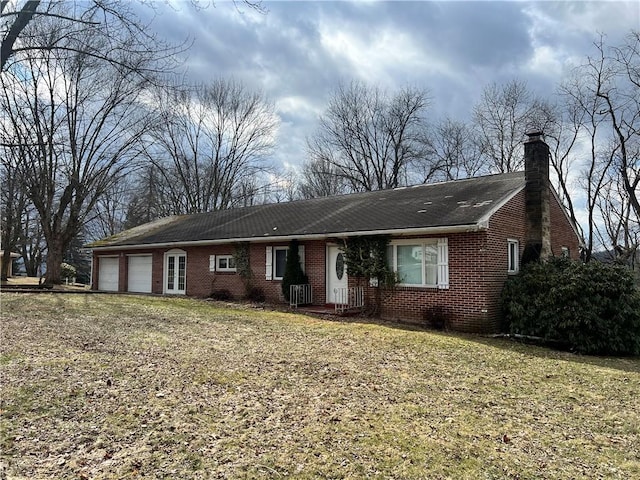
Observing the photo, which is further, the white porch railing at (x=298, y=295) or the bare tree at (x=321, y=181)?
the bare tree at (x=321, y=181)

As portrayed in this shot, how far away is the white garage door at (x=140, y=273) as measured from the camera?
797 inches

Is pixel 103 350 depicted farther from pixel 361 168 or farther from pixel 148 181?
pixel 148 181

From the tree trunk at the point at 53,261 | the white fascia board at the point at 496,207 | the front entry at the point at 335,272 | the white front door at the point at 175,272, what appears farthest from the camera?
the tree trunk at the point at 53,261

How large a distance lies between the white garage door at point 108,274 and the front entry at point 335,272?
12478mm

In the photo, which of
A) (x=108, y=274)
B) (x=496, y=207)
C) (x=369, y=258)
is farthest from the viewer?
(x=108, y=274)

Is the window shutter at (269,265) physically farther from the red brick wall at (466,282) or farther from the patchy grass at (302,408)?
the patchy grass at (302,408)

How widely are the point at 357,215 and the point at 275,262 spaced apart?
347 cm

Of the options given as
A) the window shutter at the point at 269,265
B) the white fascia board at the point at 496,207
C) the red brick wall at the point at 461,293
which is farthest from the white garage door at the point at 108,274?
the white fascia board at the point at 496,207

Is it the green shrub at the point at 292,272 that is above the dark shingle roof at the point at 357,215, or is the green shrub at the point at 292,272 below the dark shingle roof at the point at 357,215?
below

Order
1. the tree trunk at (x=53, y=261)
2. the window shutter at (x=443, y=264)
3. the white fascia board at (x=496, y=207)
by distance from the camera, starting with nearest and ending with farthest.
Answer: the white fascia board at (x=496, y=207) → the window shutter at (x=443, y=264) → the tree trunk at (x=53, y=261)

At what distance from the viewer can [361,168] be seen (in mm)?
36188

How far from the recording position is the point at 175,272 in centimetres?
1922

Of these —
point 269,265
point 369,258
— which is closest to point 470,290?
point 369,258

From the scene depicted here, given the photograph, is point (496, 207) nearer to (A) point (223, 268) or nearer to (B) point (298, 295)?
(B) point (298, 295)
